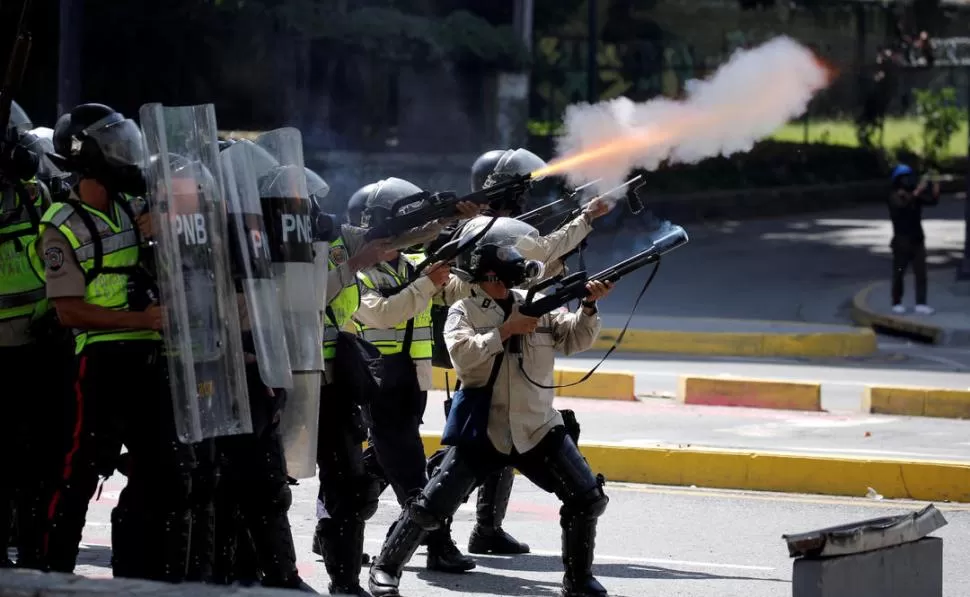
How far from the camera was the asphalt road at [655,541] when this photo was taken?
276 inches

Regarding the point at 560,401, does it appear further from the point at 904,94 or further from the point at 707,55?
the point at 904,94

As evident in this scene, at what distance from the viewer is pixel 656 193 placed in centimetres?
2614

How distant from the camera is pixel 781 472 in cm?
899

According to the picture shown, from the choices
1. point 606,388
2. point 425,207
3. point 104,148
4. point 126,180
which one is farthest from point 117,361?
point 606,388

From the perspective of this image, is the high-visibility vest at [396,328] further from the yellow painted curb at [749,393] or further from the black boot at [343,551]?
the yellow painted curb at [749,393]

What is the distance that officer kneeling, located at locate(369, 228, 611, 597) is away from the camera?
6.30 metres

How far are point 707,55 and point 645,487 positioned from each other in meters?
20.8

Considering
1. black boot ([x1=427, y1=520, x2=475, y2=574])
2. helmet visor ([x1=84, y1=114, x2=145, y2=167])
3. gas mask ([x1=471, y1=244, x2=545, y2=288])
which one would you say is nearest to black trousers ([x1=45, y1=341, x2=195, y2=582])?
helmet visor ([x1=84, y1=114, x2=145, y2=167])

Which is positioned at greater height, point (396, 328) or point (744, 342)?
point (396, 328)

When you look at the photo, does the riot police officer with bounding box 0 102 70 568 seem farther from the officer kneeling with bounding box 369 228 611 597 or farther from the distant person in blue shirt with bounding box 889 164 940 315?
the distant person in blue shirt with bounding box 889 164 940 315

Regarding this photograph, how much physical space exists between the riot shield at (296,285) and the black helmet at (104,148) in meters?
0.44

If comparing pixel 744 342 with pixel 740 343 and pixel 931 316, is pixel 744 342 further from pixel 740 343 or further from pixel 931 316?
pixel 931 316

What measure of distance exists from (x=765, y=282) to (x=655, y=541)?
496 inches

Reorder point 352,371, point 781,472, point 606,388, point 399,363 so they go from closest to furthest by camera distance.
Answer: point 352,371 → point 399,363 → point 781,472 → point 606,388
